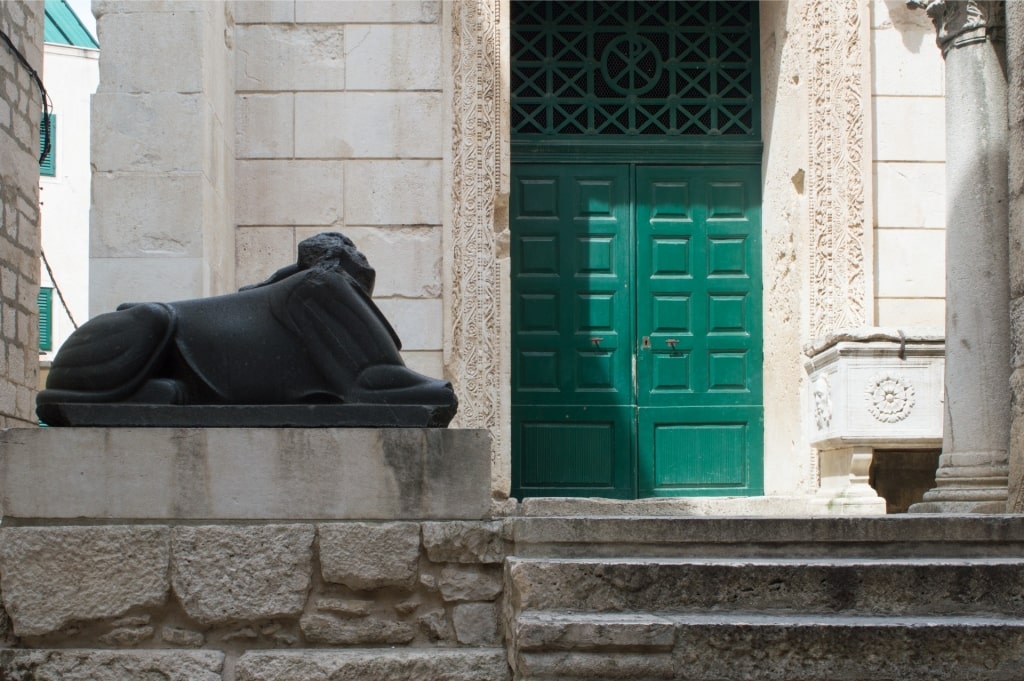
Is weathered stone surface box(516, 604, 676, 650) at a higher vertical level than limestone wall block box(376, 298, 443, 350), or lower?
lower

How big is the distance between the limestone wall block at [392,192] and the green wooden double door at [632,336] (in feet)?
2.82

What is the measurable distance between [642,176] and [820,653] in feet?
19.6

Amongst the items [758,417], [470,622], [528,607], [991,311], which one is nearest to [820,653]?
[528,607]

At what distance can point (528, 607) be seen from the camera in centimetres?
416

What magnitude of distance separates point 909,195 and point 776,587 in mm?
5272

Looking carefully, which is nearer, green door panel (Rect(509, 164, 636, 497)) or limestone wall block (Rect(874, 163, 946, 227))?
limestone wall block (Rect(874, 163, 946, 227))

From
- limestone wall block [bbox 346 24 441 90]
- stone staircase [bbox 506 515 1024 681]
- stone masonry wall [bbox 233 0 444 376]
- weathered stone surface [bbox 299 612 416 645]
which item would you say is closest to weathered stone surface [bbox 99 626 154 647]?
weathered stone surface [bbox 299 612 416 645]

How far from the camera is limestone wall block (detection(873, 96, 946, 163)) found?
883 centimetres

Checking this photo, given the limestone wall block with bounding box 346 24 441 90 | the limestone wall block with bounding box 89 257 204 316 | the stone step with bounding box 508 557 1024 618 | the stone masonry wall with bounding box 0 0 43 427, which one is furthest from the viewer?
the stone masonry wall with bounding box 0 0 43 427

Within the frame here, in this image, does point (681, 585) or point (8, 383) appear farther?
point (8, 383)

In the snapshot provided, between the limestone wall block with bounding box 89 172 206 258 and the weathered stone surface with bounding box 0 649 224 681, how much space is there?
156 inches

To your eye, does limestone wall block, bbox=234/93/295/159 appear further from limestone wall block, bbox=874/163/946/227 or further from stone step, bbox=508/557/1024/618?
stone step, bbox=508/557/1024/618

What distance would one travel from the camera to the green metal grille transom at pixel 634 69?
9.53 meters

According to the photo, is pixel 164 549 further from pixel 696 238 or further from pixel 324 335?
pixel 696 238
